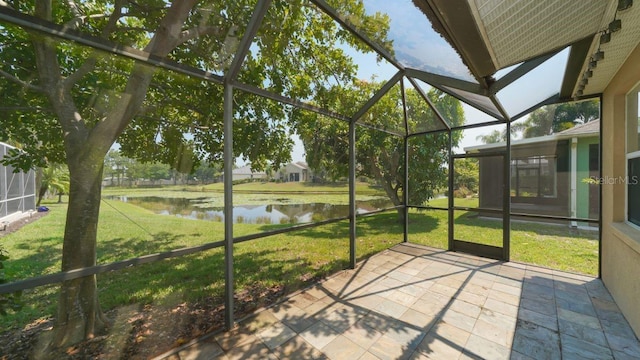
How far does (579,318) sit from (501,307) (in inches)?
27.5

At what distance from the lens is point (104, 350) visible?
2.05 m

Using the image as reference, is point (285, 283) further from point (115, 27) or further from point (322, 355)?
point (115, 27)

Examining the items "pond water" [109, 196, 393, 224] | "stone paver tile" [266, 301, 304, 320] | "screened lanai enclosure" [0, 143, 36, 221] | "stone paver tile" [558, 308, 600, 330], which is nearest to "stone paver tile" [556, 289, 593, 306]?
"stone paver tile" [558, 308, 600, 330]

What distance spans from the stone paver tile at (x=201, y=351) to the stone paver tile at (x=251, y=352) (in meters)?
0.11

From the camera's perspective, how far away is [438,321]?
2.47 m

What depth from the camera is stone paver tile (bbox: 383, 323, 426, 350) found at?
2154mm

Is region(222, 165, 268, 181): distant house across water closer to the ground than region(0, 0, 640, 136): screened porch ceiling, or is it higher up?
closer to the ground

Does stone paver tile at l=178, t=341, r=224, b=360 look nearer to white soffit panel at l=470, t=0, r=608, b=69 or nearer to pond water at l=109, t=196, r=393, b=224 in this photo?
pond water at l=109, t=196, r=393, b=224

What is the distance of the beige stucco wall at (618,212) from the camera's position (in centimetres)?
235

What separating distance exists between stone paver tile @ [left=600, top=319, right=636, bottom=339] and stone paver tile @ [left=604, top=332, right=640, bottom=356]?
6 cm

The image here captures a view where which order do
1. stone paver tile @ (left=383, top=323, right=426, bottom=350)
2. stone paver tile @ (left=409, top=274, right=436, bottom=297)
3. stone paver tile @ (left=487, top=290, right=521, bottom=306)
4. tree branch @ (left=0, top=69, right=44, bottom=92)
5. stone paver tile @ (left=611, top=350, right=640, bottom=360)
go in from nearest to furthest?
1. tree branch @ (left=0, top=69, right=44, bottom=92)
2. stone paver tile @ (left=611, top=350, right=640, bottom=360)
3. stone paver tile @ (left=383, top=323, right=426, bottom=350)
4. stone paver tile @ (left=487, top=290, right=521, bottom=306)
5. stone paver tile @ (left=409, top=274, right=436, bottom=297)

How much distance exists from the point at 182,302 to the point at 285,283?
135 centimetres

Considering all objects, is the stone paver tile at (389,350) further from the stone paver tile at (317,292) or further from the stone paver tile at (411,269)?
the stone paver tile at (411,269)

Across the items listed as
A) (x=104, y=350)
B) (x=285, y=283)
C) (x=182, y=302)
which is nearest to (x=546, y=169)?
(x=285, y=283)
